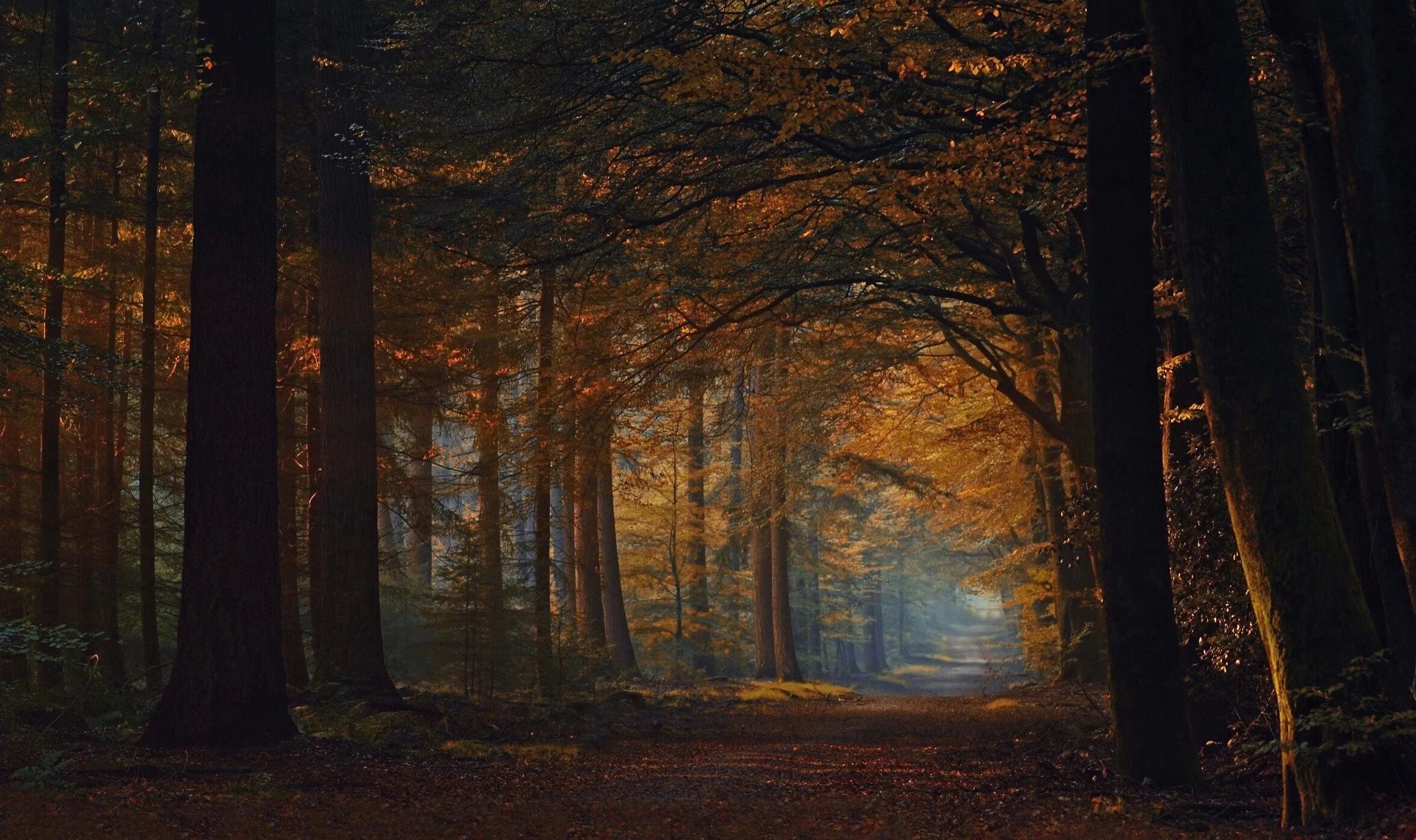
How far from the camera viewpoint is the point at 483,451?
61.5 ft

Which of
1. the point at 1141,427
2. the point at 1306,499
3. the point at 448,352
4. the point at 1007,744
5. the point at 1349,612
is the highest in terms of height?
the point at 448,352

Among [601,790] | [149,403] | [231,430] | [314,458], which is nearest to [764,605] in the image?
[314,458]

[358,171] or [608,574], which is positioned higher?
[358,171]

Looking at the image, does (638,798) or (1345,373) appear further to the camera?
(638,798)

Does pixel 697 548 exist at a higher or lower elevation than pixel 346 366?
lower

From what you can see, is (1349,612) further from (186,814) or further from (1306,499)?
(186,814)

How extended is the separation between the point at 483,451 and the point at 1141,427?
12960 millimetres

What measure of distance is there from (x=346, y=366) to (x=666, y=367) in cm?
436

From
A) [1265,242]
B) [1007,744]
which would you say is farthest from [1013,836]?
[1007,744]

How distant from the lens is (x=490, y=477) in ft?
58.1

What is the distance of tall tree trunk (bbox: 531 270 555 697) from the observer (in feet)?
48.3

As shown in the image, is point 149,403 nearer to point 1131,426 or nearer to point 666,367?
point 666,367

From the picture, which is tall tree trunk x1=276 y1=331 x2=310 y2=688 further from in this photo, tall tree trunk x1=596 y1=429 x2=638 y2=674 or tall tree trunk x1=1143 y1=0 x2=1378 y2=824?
tall tree trunk x1=1143 y1=0 x2=1378 y2=824

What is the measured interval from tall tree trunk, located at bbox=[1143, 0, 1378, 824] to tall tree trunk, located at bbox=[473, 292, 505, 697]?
1084 cm
